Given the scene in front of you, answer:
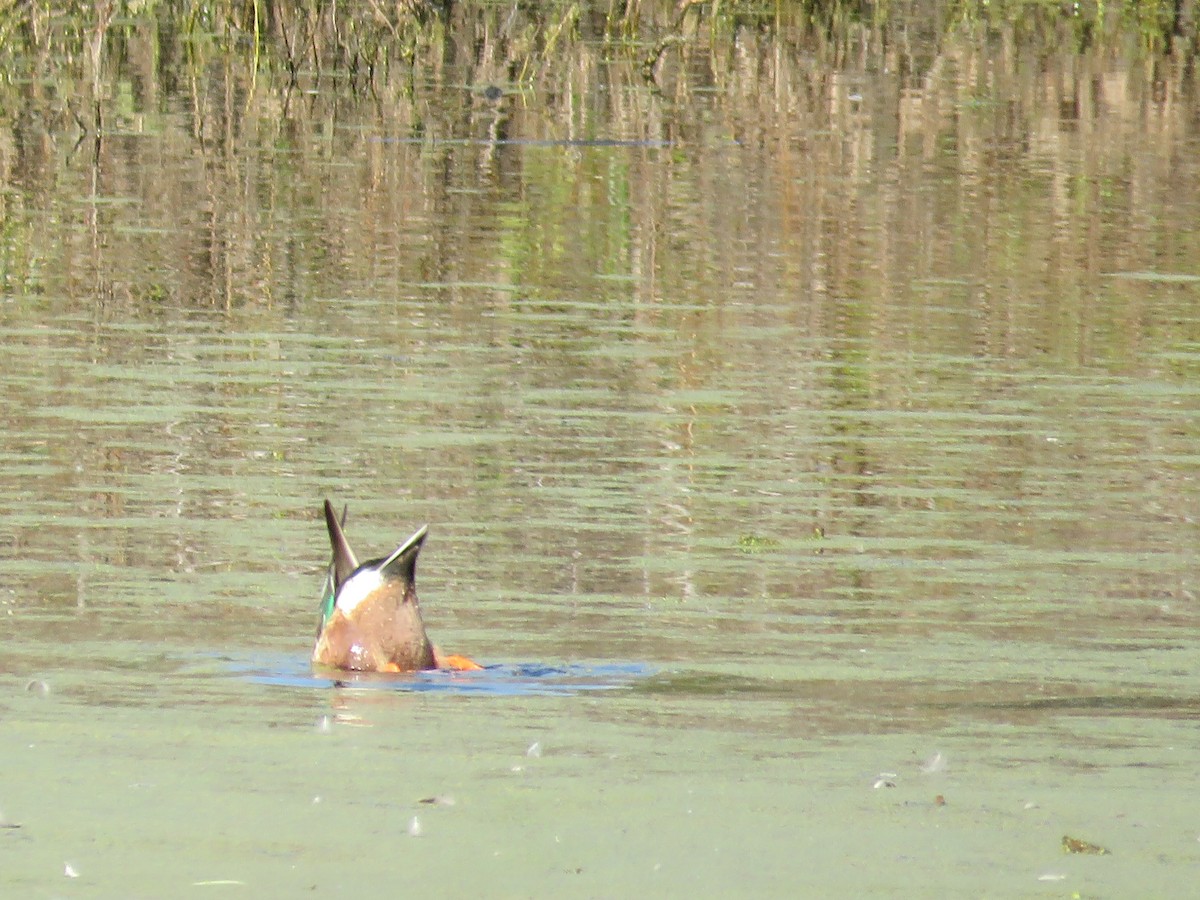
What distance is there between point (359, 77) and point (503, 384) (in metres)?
10.7

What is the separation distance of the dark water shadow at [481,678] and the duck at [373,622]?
0.10 feet

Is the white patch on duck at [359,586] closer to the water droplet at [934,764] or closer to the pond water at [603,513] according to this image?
the pond water at [603,513]

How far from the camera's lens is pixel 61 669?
632 centimetres

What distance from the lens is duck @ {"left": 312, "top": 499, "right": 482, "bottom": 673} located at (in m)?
6.36

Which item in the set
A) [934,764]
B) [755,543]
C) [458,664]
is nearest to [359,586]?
[458,664]

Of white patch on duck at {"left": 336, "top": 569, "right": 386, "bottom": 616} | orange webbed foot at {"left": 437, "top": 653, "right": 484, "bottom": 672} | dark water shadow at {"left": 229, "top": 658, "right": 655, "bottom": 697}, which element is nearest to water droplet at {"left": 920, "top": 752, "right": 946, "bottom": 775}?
dark water shadow at {"left": 229, "top": 658, "right": 655, "bottom": 697}

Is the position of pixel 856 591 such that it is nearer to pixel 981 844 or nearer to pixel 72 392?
pixel 981 844

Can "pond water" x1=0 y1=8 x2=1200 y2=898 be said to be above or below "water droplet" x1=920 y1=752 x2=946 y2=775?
above

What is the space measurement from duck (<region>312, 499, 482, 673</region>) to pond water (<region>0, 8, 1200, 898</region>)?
0.09 meters

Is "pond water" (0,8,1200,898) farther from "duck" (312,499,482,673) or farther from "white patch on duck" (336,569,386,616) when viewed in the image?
"white patch on duck" (336,569,386,616)

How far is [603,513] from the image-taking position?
26.7ft

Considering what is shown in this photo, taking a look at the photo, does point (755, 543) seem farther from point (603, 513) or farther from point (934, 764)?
point (934, 764)

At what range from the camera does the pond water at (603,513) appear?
5305 mm

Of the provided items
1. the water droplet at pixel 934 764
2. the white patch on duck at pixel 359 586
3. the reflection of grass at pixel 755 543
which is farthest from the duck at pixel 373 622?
the reflection of grass at pixel 755 543
